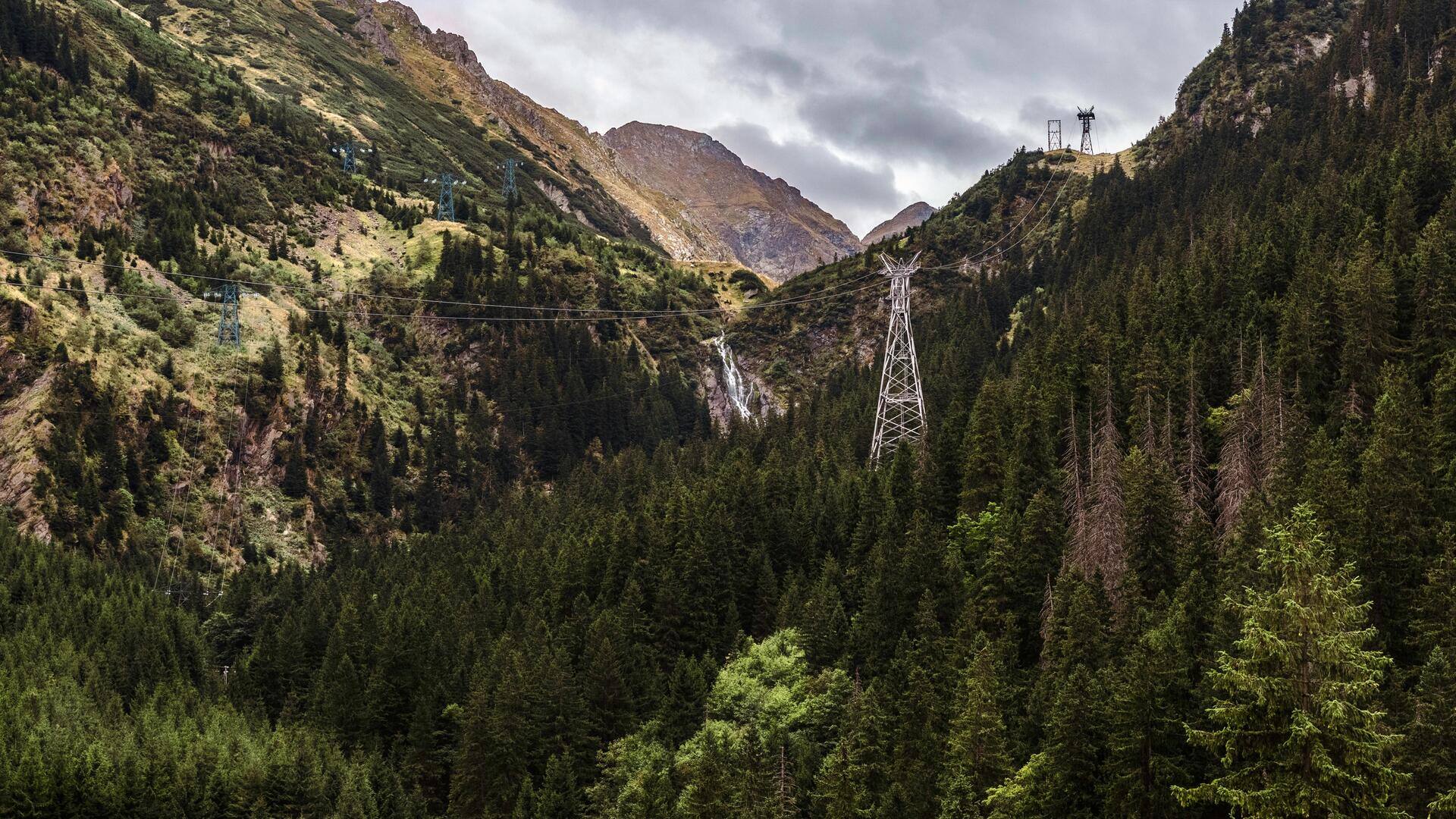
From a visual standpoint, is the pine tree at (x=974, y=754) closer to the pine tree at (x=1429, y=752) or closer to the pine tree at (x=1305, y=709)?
the pine tree at (x=1429, y=752)

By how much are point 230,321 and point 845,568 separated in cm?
10733

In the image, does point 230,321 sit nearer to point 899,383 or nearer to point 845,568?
point 899,383

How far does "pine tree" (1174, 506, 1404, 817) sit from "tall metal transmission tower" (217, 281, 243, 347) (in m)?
158

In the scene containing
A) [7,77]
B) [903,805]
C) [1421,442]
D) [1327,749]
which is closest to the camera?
[1327,749]

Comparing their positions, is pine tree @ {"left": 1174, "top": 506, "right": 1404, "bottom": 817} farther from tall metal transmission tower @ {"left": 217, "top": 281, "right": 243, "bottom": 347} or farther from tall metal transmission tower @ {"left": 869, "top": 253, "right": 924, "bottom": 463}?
tall metal transmission tower @ {"left": 217, "top": 281, "right": 243, "bottom": 347}

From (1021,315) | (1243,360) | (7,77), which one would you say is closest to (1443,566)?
(1243,360)

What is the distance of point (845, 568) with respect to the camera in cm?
10362

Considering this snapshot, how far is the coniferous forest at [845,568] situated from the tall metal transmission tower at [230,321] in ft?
8.69

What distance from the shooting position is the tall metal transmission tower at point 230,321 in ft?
556

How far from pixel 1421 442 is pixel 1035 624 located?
81.0 ft

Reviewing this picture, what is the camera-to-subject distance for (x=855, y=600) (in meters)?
95.4

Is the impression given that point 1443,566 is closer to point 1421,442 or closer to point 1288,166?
point 1421,442

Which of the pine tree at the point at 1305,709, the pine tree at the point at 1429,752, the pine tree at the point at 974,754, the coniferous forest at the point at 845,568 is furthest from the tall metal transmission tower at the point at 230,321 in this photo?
the pine tree at the point at 1429,752

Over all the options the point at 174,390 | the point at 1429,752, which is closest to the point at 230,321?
the point at 174,390
